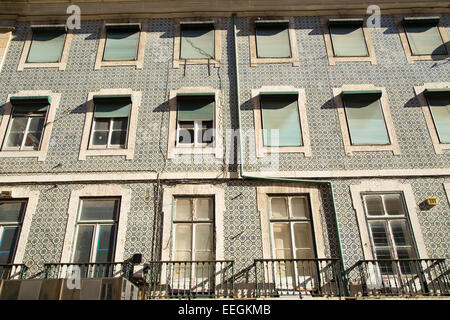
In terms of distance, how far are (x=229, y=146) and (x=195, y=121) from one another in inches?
42.3

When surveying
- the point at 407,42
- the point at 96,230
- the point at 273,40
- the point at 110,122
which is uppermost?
the point at 273,40

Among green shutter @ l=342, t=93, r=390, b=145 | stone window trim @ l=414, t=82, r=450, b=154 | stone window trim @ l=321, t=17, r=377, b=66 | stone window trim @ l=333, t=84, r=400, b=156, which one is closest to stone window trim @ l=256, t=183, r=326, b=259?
stone window trim @ l=333, t=84, r=400, b=156

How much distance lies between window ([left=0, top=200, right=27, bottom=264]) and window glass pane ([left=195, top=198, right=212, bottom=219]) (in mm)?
3612

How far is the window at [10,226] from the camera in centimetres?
789

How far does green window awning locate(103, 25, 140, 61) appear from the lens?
1029cm

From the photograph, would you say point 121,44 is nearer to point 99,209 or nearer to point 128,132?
point 128,132

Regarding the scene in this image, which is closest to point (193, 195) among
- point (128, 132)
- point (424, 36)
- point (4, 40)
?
point (128, 132)

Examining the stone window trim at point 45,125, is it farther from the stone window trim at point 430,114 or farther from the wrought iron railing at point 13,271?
the stone window trim at point 430,114

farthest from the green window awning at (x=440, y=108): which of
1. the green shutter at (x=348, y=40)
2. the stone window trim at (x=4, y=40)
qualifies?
the stone window trim at (x=4, y=40)

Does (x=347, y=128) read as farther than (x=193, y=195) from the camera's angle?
Yes

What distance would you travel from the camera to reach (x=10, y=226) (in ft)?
26.7

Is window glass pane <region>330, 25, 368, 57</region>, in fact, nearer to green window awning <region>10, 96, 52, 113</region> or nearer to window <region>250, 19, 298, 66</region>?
window <region>250, 19, 298, 66</region>
